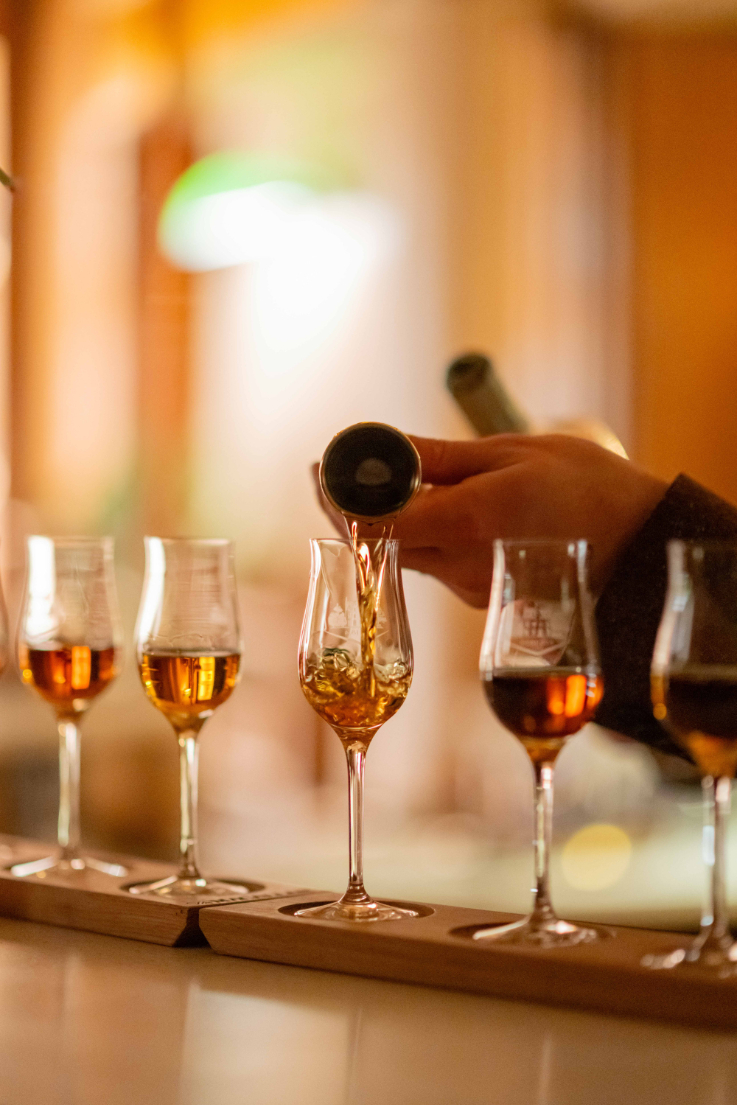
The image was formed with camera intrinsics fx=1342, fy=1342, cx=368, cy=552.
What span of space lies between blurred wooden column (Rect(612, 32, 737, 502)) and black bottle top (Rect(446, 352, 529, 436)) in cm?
362

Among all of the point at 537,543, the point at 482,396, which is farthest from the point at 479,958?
the point at 482,396

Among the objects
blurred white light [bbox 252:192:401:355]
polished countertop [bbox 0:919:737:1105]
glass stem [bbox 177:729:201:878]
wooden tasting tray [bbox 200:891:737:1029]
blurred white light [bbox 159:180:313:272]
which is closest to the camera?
polished countertop [bbox 0:919:737:1105]

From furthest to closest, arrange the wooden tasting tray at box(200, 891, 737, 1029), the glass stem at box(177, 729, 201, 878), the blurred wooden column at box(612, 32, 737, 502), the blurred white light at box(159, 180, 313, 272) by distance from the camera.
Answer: the blurred white light at box(159, 180, 313, 272)
the blurred wooden column at box(612, 32, 737, 502)
the glass stem at box(177, 729, 201, 878)
the wooden tasting tray at box(200, 891, 737, 1029)

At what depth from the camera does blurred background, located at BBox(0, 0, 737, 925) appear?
4.98m

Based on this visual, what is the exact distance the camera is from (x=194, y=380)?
5477mm

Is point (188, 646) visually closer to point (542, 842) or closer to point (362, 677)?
point (362, 677)

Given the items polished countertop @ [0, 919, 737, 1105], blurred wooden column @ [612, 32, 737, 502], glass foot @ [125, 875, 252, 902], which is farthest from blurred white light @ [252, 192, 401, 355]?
polished countertop @ [0, 919, 737, 1105]

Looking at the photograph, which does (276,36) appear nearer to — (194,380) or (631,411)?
(194,380)

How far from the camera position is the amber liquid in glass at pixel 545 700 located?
938mm

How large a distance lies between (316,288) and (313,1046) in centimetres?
476

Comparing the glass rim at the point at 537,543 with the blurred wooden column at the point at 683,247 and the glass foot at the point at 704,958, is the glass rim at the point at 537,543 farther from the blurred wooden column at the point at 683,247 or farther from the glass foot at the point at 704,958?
the blurred wooden column at the point at 683,247

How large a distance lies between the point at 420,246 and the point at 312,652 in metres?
4.31

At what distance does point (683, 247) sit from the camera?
5023 millimetres

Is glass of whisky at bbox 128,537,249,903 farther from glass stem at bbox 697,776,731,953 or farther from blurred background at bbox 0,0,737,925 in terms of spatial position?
blurred background at bbox 0,0,737,925
